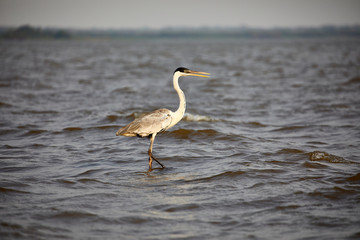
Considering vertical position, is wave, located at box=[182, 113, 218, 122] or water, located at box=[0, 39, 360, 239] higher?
wave, located at box=[182, 113, 218, 122]

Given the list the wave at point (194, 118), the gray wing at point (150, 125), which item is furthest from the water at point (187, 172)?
the gray wing at point (150, 125)

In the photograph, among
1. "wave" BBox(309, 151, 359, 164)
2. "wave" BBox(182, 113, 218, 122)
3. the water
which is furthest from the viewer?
"wave" BBox(182, 113, 218, 122)

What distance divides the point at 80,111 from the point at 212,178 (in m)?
8.87

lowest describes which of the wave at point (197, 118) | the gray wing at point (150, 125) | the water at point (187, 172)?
the water at point (187, 172)

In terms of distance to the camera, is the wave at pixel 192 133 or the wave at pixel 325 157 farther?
the wave at pixel 192 133

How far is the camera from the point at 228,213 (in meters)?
6.52

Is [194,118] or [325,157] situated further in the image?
[194,118]

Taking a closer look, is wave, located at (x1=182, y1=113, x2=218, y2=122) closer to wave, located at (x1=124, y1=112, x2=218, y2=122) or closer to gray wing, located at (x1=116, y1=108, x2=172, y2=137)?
wave, located at (x1=124, y1=112, x2=218, y2=122)

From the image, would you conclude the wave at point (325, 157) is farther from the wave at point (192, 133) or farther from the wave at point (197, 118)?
the wave at point (197, 118)

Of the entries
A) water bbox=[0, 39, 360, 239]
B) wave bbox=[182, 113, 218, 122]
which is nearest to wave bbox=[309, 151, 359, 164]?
water bbox=[0, 39, 360, 239]

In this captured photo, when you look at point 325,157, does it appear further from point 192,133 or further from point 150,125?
point 192,133

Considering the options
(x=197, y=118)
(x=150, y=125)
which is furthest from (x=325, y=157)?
(x=197, y=118)

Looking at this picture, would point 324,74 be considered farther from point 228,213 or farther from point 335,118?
point 228,213

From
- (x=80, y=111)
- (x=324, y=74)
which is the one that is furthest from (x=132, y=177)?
(x=324, y=74)
